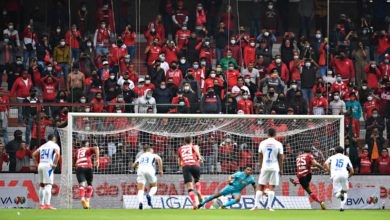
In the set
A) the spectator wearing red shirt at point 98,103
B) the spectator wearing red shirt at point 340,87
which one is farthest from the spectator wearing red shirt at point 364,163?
the spectator wearing red shirt at point 98,103

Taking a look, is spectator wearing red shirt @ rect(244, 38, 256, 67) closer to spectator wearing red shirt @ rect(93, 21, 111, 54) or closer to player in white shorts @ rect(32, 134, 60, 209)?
spectator wearing red shirt @ rect(93, 21, 111, 54)

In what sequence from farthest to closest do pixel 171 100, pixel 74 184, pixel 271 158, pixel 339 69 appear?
pixel 339 69 < pixel 171 100 < pixel 74 184 < pixel 271 158

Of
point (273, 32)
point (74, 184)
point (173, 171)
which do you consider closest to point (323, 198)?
point (173, 171)

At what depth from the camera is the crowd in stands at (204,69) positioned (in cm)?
3591

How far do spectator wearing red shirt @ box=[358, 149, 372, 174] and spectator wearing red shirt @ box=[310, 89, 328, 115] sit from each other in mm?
2504

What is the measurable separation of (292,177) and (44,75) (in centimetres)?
920

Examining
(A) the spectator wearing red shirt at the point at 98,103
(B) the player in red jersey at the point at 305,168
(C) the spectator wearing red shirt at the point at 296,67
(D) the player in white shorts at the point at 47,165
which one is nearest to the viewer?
(D) the player in white shorts at the point at 47,165

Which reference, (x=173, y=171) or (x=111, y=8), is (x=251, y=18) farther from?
(x=173, y=171)

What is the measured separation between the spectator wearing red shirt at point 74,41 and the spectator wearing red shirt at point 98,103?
3.28 metres

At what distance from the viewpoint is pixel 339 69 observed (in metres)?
40.2

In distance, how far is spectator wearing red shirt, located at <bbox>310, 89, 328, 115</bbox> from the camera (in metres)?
37.2

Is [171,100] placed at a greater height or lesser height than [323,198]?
greater

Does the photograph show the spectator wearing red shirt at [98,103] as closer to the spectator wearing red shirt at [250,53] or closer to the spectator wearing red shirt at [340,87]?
the spectator wearing red shirt at [250,53]

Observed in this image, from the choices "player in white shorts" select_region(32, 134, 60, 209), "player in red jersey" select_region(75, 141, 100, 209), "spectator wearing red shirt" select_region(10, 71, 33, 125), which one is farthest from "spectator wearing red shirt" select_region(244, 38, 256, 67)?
"player in white shorts" select_region(32, 134, 60, 209)
